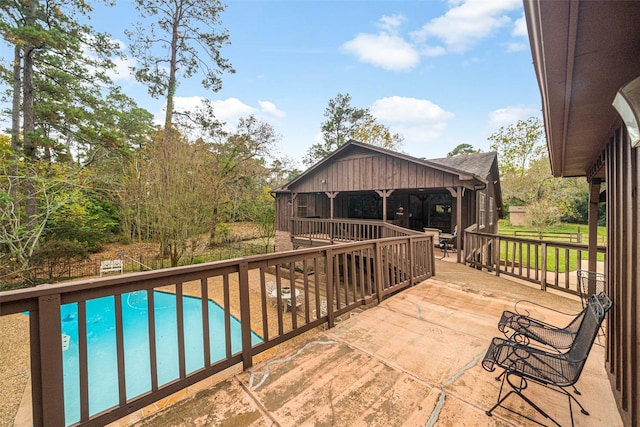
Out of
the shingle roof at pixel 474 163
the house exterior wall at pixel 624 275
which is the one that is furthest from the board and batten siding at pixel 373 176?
the house exterior wall at pixel 624 275

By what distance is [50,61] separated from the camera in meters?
10.2

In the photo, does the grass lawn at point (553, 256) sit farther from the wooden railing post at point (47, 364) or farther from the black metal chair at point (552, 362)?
the wooden railing post at point (47, 364)

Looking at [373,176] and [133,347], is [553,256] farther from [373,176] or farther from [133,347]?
[133,347]

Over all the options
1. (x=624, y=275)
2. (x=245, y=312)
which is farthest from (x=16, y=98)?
(x=624, y=275)

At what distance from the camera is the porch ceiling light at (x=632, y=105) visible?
3.53 ft

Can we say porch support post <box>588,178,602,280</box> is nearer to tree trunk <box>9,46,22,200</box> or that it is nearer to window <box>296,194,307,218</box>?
window <box>296,194,307,218</box>

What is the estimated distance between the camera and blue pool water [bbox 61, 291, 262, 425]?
15.7 ft

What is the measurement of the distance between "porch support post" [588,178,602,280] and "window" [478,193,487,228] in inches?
228

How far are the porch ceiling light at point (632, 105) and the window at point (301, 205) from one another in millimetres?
13357

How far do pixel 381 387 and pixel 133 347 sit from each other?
6.89 metres

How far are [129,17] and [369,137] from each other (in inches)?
697

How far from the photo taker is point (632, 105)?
1.09 m

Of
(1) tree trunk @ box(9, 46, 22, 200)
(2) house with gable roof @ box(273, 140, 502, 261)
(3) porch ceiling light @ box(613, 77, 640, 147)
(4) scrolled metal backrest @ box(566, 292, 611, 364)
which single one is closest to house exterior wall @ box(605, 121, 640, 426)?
(4) scrolled metal backrest @ box(566, 292, 611, 364)

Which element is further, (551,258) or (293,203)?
(293,203)
